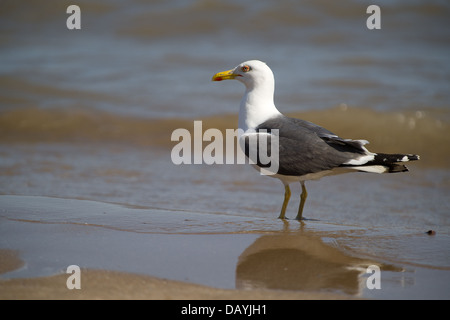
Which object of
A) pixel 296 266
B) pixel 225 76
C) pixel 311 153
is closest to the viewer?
pixel 296 266

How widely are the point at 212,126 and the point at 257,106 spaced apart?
403 cm

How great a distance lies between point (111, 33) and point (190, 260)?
10.6 metres

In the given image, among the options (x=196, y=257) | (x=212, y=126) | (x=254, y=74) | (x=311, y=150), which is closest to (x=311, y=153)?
(x=311, y=150)

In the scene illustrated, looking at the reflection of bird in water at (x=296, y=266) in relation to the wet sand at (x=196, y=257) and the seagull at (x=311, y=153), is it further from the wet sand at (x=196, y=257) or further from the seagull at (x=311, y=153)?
the seagull at (x=311, y=153)

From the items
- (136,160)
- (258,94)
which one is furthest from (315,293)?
(136,160)

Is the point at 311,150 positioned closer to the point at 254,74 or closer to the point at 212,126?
the point at 254,74

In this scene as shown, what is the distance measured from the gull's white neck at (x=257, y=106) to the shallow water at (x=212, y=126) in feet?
2.62

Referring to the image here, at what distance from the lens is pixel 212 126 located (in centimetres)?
873

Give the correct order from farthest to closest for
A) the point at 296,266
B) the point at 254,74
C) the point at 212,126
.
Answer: the point at 212,126
the point at 254,74
the point at 296,266

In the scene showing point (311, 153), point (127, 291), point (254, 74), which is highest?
point (254, 74)

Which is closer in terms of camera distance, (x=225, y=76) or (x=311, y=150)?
(x=311, y=150)

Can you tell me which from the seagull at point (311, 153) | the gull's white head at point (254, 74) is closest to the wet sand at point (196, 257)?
the seagull at point (311, 153)

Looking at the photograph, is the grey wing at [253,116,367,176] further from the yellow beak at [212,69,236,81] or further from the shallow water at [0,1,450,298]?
the yellow beak at [212,69,236,81]

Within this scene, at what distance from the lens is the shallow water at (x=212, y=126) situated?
329 centimetres
